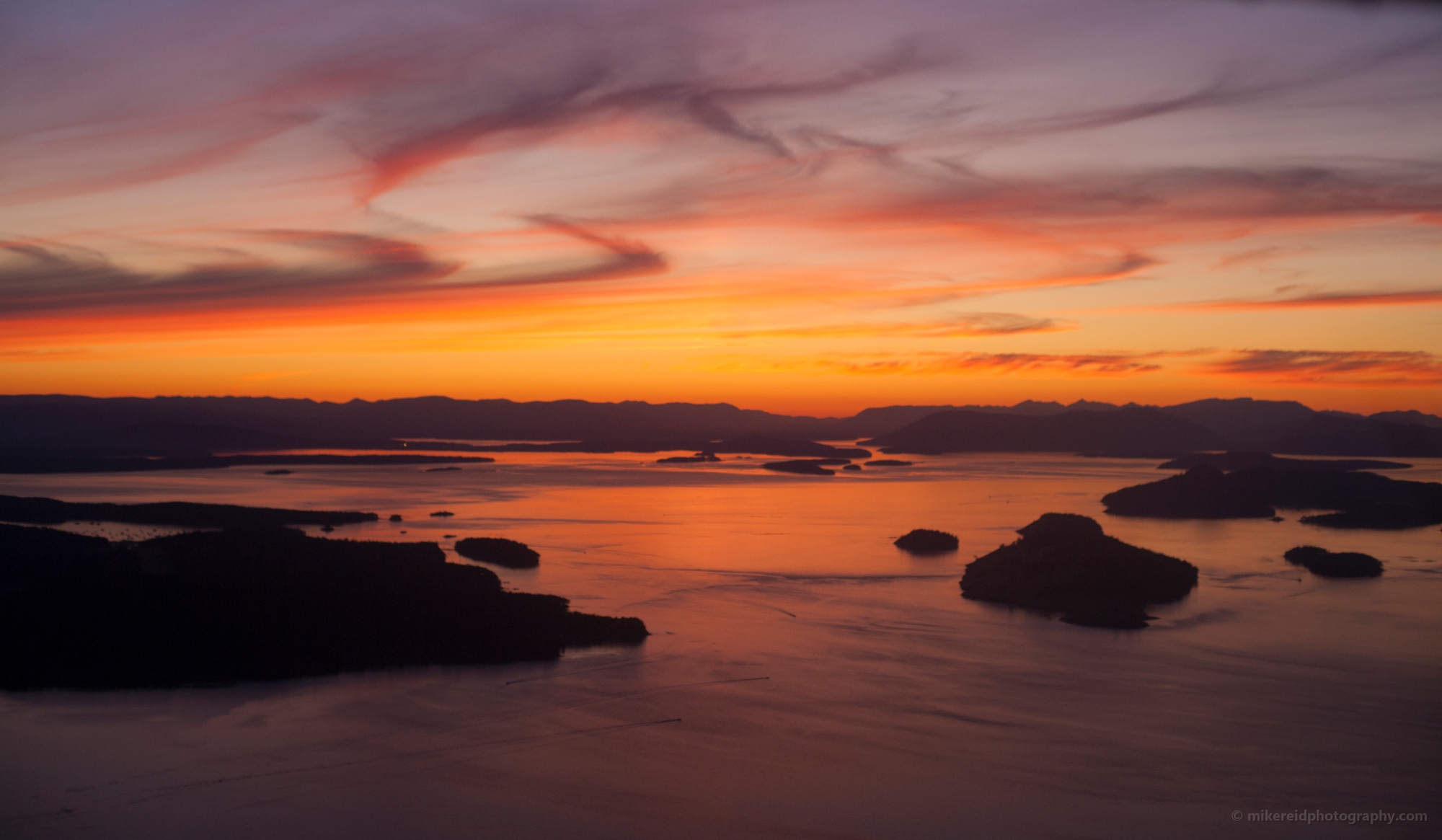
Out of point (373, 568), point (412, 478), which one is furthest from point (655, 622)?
point (412, 478)

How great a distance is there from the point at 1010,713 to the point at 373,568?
463 inches

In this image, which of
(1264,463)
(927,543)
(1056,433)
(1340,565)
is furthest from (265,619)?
(1056,433)

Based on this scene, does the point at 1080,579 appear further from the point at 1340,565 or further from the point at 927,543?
the point at 1340,565

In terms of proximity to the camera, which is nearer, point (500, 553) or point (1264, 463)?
point (500, 553)

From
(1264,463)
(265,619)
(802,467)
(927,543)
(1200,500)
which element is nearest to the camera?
(265,619)

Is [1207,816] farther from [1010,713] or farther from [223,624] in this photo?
[223,624]

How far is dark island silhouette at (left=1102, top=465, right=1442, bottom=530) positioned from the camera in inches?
1679

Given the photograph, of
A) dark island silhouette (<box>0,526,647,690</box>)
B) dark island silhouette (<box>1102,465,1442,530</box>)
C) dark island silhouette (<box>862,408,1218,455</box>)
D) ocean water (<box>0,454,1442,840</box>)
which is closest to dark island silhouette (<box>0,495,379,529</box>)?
ocean water (<box>0,454,1442,840</box>)

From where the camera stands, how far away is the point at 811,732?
1382 centimetres

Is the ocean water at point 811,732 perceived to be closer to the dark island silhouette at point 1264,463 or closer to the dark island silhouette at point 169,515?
the dark island silhouette at point 169,515

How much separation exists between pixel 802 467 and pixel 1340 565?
173 feet

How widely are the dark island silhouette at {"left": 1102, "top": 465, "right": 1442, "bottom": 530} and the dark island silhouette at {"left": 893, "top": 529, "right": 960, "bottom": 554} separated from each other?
686 inches

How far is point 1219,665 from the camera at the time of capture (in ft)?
58.3

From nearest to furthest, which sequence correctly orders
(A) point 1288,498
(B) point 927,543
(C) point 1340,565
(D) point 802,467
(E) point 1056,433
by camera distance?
(C) point 1340,565
(B) point 927,543
(A) point 1288,498
(D) point 802,467
(E) point 1056,433
